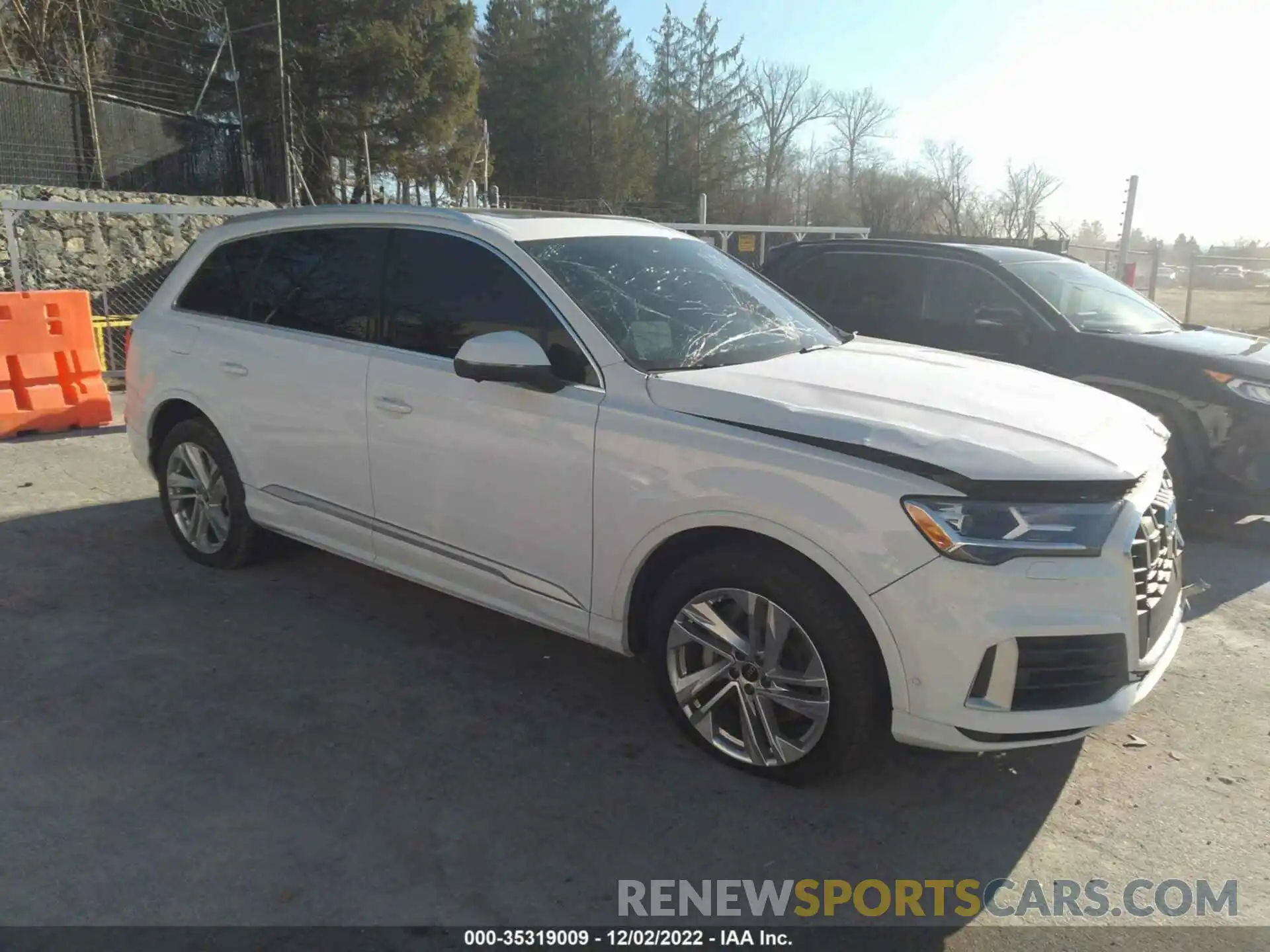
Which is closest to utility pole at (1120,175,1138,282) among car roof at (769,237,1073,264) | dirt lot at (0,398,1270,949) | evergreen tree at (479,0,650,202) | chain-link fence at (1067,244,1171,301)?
chain-link fence at (1067,244,1171,301)

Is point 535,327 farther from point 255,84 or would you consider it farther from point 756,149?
Answer: point 756,149

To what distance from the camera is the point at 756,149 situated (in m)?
59.4

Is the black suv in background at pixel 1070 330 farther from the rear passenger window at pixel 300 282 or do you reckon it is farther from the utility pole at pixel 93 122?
the utility pole at pixel 93 122

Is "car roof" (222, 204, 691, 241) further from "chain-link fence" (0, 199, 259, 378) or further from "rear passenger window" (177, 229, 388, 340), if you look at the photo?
"chain-link fence" (0, 199, 259, 378)

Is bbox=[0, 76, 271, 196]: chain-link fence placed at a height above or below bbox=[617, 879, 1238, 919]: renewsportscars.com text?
above

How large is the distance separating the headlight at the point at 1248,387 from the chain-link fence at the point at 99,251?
12.1 metres

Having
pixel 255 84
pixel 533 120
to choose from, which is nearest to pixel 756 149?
pixel 533 120

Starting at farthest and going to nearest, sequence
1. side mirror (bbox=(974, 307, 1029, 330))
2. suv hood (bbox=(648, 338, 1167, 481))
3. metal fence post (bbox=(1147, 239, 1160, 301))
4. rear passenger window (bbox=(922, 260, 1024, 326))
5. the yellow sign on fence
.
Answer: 1. metal fence post (bbox=(1147, 239, 1160, 301))
2. the yellow sign on fence
3. rear passenger window (bbox=(922, 260, 1024, 326))
4. side mirror (bbox=(974, 307, 1029, 330))
5. suv hood (bbox=(648, 338, 1167, 481))

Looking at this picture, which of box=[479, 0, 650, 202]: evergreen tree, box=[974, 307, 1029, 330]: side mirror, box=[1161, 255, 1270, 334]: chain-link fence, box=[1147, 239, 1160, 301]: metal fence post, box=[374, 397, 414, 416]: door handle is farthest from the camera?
box=[479, 0, 650, 202]: evergreen tree

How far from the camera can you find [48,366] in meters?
8.20

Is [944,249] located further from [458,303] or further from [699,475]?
[699,475]

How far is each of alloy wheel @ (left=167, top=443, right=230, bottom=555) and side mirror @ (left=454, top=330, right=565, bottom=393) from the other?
217cm

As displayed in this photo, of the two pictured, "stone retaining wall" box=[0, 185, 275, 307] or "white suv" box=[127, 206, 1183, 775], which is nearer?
"white suv" box=[127, 206, 1183, 775]

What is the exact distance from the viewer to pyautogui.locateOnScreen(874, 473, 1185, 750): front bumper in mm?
2758
